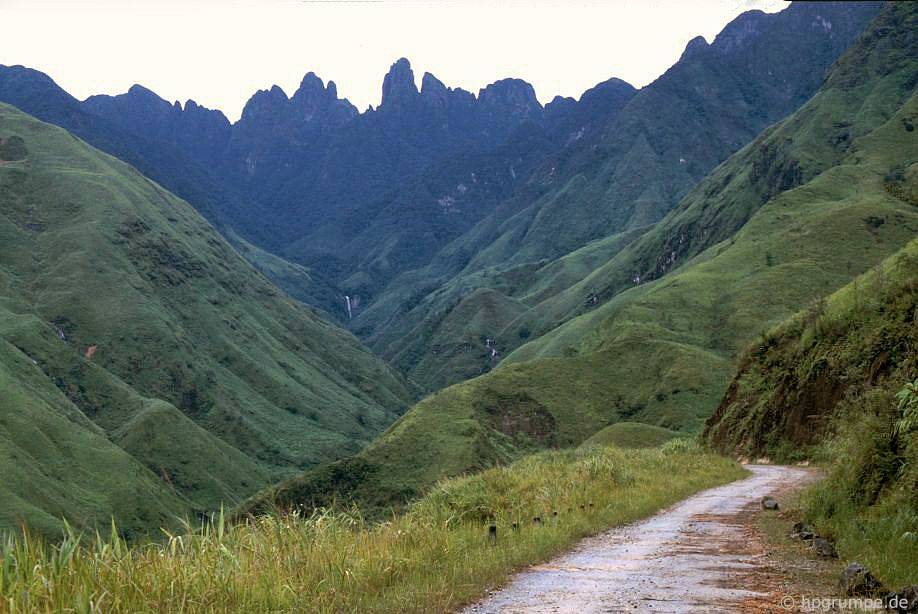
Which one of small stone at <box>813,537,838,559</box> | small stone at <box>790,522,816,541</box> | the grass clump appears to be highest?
the grass clump

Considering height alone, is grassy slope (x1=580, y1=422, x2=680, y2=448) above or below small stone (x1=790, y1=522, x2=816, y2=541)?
below

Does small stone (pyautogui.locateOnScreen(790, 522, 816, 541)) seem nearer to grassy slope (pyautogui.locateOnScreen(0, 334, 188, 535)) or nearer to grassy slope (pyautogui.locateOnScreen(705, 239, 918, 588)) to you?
grassy slope (pyautogui.locateOnScreen(705, 239, 918, 588))

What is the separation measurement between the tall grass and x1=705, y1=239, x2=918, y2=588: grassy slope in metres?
5.81

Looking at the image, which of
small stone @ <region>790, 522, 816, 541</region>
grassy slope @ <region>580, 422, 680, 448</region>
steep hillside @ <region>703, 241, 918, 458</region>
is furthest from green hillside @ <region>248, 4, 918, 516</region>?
small stone @ <region>790, 522, 816, 541</region>

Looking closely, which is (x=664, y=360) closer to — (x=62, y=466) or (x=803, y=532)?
(x=62, y=466)

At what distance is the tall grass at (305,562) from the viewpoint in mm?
9391

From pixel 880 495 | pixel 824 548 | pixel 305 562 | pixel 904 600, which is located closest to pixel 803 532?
pixel 880 495

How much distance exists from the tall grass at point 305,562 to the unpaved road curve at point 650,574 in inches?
26.1

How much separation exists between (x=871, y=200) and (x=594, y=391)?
233ft

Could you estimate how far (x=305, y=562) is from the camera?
12.2m

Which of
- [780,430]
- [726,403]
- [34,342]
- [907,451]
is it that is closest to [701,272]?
[726,403]

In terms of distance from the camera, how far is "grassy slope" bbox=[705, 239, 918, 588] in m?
14.3

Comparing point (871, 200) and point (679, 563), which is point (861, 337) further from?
point (871, 200)

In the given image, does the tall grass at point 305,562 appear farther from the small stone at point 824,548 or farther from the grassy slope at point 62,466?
the grassy slope at point 62,466
